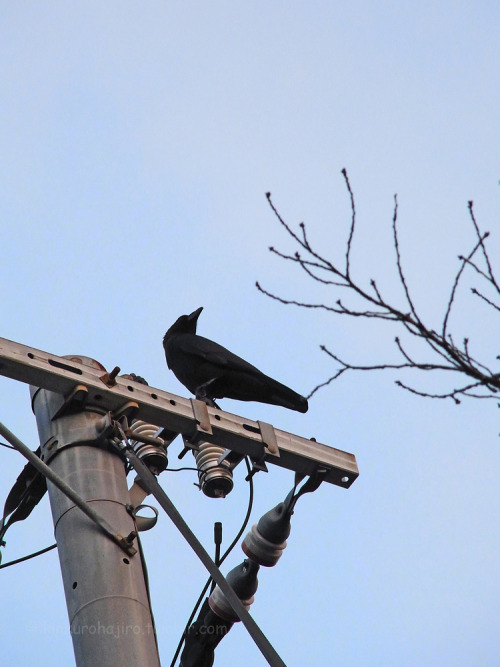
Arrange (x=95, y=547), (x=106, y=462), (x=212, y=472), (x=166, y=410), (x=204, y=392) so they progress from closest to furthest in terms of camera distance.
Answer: (x=95, y=547)
(x=106, y=462)
(x=166, y=410)
(x=212, y=472)
(x=204, y=392)

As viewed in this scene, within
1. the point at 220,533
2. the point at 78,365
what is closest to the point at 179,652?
the point at 220,533

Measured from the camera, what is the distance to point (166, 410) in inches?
151

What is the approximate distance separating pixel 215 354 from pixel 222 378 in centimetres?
14

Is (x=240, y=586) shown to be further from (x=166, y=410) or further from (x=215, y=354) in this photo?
(x=215, y=354)

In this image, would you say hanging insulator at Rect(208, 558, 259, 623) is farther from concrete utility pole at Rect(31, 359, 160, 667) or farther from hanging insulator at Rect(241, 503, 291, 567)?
concrete utility pole at Rect(31, 359, 160, 667)

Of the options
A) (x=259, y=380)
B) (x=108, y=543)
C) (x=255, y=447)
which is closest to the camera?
(x=108, y=543)

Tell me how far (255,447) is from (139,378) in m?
0.52

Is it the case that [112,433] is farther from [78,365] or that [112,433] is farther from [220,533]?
[220,533]

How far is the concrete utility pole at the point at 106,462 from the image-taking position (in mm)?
3123

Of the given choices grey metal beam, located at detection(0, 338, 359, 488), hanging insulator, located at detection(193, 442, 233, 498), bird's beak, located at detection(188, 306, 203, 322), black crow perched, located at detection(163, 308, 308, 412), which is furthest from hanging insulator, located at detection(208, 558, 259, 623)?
bird's beak, located at detection(188, 306, 203, 322)

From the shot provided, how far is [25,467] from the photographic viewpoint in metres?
3.82

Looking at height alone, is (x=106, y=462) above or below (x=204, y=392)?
below

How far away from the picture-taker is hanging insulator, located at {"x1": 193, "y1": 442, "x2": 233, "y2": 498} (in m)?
3.96

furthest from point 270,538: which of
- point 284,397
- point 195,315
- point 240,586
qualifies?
point 195,315
